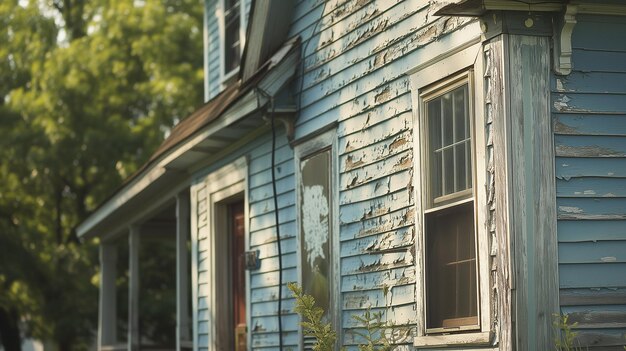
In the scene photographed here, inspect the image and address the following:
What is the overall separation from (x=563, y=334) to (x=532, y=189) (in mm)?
910

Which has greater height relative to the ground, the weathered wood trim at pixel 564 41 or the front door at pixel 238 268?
Result: the weathered wood trim at pixel 564 41

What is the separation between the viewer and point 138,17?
1300 inches

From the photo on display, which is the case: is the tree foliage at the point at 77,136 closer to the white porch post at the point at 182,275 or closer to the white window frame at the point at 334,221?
the white porch post at the point at 182,275

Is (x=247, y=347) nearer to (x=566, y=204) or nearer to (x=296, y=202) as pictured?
(x=296, y=202)

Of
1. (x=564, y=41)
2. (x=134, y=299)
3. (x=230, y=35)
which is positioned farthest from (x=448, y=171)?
(x=134, y=299)

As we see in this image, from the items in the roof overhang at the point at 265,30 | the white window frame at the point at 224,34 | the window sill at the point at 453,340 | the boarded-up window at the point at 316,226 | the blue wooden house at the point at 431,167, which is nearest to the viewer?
the blue wooden house at the point at 431,167

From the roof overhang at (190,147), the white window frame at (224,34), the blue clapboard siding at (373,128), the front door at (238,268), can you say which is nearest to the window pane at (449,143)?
the blue clapboard siding at (373,128)

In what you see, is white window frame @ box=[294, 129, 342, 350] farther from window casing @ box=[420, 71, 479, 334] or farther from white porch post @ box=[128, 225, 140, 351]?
white porch post @ box=[128, 225, 140, 351]

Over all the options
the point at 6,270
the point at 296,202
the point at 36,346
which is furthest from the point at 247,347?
the point at 36,346

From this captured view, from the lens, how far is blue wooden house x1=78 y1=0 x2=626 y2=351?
7680 mm

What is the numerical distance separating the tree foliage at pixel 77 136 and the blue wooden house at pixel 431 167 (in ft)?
56.1

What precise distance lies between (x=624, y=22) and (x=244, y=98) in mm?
4476

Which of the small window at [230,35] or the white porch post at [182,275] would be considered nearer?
the small window at [230,35]

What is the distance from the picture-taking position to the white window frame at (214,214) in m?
13.2
